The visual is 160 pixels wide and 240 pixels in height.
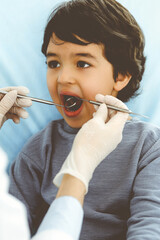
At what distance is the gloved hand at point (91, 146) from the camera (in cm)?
72

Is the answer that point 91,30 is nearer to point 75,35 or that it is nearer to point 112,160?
point 75,35

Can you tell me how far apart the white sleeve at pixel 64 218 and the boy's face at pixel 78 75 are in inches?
15.2

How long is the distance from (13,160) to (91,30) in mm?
660

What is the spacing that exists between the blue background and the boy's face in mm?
272

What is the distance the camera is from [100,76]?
37.4 inches

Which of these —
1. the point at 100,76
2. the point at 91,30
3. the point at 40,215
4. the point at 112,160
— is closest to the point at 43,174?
the point at 40,215

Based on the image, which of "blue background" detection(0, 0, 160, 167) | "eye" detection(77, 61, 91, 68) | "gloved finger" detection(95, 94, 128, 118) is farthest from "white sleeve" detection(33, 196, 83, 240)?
"blue background" detection(0, 0, 160, 167)

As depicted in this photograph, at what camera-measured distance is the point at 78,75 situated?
94cm

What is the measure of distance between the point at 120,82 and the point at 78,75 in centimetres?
18

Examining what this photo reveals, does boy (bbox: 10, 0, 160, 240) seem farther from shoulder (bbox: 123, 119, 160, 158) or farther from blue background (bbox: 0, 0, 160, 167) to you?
blue background (bbox: 0, 0, 160, 167)

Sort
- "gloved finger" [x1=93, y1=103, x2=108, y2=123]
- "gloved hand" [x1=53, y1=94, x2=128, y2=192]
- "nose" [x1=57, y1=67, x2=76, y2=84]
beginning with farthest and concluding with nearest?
"nose" [x1=57, y1=67, x2=76, y2=84]
"gloved finger" [x1=93, y1=103, x2=108, y2=123]
"gloved hand" [x1=53, y1=94, x2=128, y2=192]

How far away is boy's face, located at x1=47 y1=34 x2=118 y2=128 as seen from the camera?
3.01 ft

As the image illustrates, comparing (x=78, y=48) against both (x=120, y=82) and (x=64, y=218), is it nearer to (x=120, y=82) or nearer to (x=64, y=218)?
(x=120, y=82)

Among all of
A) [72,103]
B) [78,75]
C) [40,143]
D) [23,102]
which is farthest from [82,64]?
[40,143]
